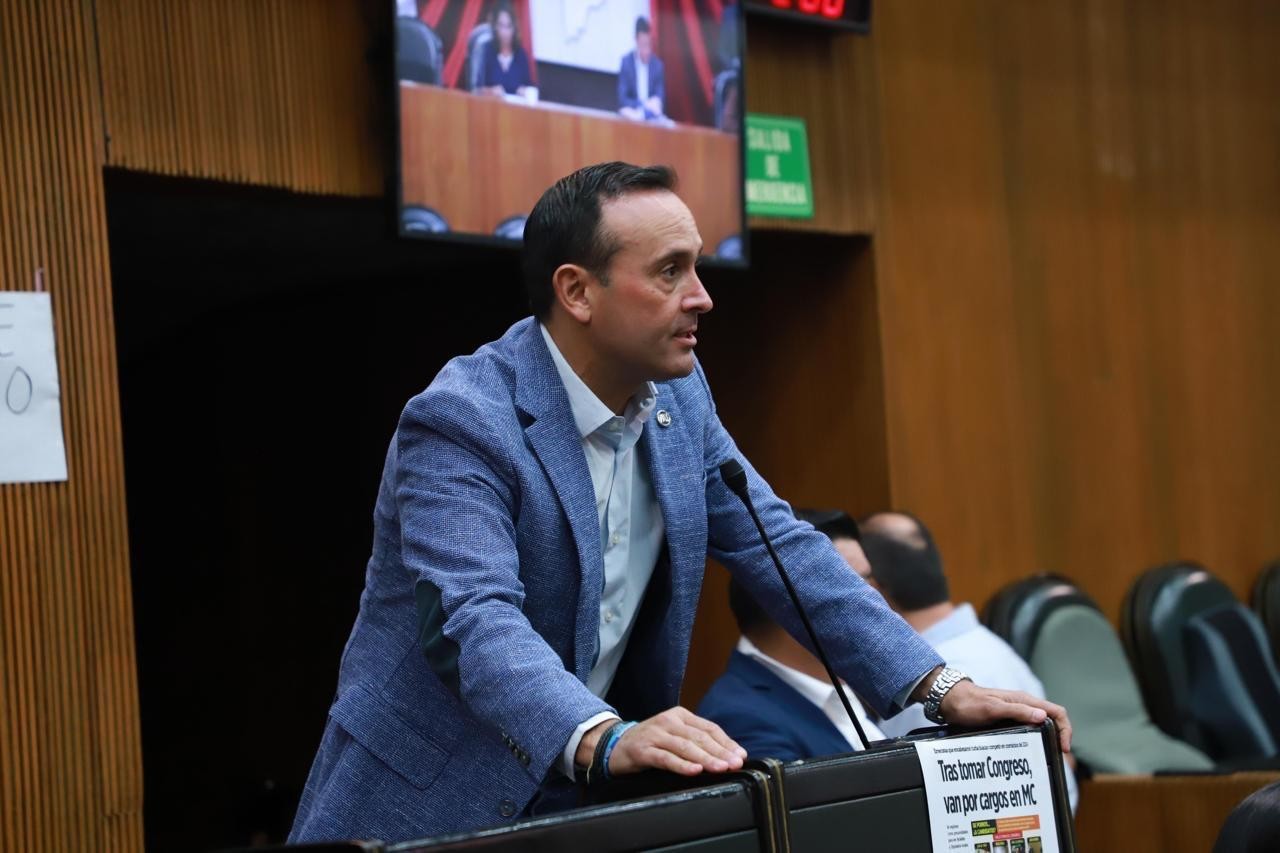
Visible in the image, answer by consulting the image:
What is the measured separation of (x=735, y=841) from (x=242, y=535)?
5712 mm

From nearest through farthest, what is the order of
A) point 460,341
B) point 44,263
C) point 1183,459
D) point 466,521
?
point 466,521 < point 44,263 < point 1183,459 < point 460,341

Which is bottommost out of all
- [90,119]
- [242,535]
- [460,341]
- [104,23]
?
[242,535]

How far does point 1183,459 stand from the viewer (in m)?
5.19

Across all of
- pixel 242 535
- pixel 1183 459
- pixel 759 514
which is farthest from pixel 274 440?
pixel 759 514

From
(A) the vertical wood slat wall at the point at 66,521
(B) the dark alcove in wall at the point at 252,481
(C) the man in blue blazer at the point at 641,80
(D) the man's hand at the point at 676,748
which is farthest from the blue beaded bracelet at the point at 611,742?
(B) the dark alcove in wall at the point at 252,481

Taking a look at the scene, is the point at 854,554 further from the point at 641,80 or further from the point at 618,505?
the point at 641,80

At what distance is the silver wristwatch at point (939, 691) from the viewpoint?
5.81 ft

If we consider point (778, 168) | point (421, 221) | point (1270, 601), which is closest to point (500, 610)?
point (421, 221)

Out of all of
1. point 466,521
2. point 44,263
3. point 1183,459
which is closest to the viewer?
point 466,521

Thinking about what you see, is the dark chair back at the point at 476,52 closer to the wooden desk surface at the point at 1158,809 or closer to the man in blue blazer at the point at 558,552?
the man in blue blazer at the point at 558,552

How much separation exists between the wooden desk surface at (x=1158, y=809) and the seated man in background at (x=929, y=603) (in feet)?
0.64

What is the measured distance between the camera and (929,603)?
3.76 meters

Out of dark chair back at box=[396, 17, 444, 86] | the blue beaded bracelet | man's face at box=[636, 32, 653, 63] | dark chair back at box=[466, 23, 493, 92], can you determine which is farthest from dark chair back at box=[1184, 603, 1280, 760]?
the blue beaded bracelet

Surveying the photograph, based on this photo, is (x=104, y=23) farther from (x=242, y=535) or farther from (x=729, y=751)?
(x=242, y=535)
